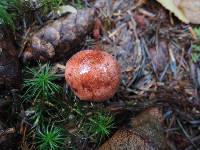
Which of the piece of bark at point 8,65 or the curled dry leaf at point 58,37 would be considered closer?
the piece of bark at point 8,65

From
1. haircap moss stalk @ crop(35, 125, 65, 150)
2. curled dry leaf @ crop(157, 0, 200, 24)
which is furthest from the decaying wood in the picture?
curled dry leaf @ crop(157, 0, 200, 24)

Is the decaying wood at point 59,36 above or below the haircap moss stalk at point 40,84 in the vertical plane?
above

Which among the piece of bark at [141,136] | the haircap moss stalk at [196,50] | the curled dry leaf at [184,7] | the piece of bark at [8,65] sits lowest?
the piece of bark at [141,136]

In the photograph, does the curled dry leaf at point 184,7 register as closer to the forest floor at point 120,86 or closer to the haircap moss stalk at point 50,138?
the forest floor at point 120,86

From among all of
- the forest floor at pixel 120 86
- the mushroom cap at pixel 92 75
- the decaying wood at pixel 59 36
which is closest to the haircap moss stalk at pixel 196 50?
the forest floor at pixel 120 86

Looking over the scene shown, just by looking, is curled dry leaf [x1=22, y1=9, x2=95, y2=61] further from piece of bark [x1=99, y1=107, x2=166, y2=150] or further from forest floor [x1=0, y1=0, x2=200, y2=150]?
piece of bark [x1=99, y1=107, x2=166, y2=150]

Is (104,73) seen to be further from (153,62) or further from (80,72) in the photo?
(153,62)
